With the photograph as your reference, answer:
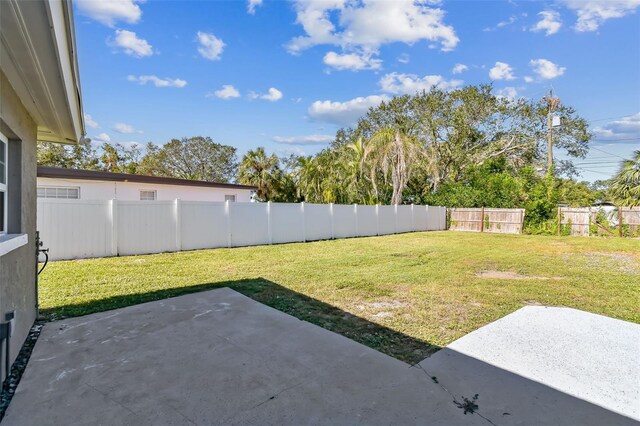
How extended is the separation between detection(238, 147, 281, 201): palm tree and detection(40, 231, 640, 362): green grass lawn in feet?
47.4

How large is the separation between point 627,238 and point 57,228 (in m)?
21.1

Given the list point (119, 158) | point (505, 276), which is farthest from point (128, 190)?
point (119, 158)

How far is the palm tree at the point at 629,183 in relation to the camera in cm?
1462

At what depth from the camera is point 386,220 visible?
16.8 metres

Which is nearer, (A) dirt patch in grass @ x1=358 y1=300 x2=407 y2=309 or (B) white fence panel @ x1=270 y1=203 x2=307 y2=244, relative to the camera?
(A) dirt patch in grass @ x1=358 y1=300 x2=407 y2=309

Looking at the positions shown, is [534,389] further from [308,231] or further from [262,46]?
[262,46]

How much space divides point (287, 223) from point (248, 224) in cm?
167

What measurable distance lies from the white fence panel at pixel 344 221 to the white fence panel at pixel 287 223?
1.88 metres

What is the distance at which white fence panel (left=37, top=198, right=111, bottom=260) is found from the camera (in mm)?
7621

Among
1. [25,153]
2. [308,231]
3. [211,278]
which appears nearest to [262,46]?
[308,231]

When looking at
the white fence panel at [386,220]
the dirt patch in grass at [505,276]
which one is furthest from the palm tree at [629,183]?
the dirt patch in grass at [505,276]

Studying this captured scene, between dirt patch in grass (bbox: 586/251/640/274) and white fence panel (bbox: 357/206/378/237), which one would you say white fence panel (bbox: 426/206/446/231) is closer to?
white fence panel (bbox: 357/206/378/237)

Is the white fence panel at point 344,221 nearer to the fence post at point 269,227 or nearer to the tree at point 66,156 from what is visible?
the fence post at point 269,227

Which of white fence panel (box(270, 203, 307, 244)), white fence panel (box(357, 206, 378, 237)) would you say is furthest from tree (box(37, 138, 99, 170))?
white fence panel (box(357, 206, 378, 237))
